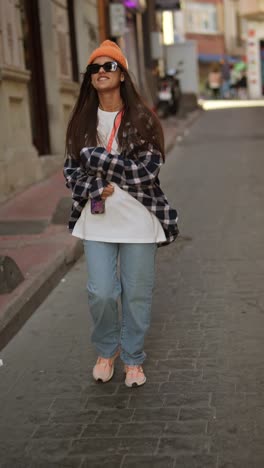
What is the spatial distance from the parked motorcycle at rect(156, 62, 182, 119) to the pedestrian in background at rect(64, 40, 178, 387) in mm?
22688

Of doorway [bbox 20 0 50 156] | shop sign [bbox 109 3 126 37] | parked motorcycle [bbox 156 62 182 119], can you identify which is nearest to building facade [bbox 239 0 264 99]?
parked motorcycle [bbox 156 62 182 119]

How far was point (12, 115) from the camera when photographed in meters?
12.2

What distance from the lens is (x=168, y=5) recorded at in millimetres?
32969

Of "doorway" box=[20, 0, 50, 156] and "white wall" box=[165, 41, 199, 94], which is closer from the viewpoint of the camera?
"doorway" box=[20, 0, 50, 156]

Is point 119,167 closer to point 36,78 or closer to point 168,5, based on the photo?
point 36,78

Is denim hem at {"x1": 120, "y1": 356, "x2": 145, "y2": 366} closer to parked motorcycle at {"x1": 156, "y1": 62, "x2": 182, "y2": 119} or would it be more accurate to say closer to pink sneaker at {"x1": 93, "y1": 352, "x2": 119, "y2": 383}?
pink sneaker at {"x1": 93, "y1": 352, "x2": 119, "y2": 383}

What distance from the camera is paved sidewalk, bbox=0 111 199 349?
19.2 feet

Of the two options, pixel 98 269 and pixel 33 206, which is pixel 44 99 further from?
pixel 98 269

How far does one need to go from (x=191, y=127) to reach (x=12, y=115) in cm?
1326

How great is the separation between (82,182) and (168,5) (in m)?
30.1

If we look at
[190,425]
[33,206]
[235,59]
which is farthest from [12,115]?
[235,59]

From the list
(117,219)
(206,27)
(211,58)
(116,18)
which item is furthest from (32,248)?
(206,27)

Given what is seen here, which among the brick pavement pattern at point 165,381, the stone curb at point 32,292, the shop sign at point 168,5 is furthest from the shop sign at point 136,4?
the stone curb at point 32,292

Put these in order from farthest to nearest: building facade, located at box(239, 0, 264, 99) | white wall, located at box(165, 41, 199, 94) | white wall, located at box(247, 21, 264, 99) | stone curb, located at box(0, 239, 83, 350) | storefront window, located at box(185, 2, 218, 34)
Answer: storefront window, located at box(185, 2, 218, 34) < white wall, located at box(247, 21, 264, 99) < building facade, located at box(239, 0, 264, 99) < white wall, located at box(165, 41, 199, 94) < stone curb, located at box(0, 239, 83, 350)
